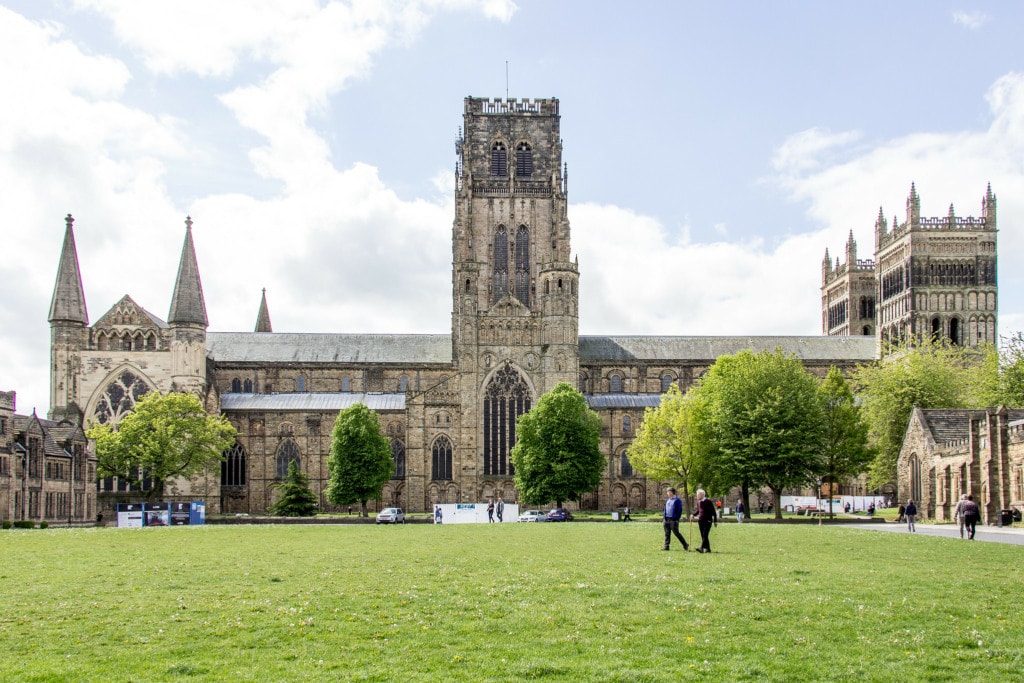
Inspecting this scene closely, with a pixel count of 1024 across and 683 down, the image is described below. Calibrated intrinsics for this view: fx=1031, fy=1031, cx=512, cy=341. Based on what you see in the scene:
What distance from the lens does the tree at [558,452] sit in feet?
244

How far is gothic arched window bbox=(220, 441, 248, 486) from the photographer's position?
89750 mm

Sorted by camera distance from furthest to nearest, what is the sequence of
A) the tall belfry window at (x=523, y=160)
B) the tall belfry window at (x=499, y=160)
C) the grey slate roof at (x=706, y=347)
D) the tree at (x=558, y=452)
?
the tall belfry window at (x=523, y=160), the tall belfry window at (x=499, y=160), the grey slate roof at (x=706, y=347), the tree at (x=558, y=452)

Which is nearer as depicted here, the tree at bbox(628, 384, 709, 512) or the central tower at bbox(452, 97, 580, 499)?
the tree at bbox(628, 384, 709, 512)

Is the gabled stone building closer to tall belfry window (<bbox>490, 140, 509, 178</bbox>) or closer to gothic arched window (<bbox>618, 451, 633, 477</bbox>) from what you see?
gothic arched window (<bbox>618, 451, 633, 477</bbox>)

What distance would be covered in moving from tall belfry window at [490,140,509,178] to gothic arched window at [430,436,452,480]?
1280 inches

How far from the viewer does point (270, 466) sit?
293 ft

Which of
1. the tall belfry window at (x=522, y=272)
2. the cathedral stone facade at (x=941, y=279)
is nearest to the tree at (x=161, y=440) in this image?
the tall belfry window at (x=522, y=272)

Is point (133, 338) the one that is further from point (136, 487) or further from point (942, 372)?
point (942, 372)

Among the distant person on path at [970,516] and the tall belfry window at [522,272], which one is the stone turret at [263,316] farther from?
the distant person on path at [970,516]

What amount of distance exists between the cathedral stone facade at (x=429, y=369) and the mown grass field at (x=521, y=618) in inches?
2432

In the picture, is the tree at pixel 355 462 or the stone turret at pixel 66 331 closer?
the tree at pixel 355 462

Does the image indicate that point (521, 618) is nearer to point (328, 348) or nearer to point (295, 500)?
point (295, 500)

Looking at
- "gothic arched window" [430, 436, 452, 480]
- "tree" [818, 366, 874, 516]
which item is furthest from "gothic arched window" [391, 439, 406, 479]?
"tree" [818, 366, 874, 516]

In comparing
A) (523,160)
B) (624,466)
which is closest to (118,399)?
(624,466)
